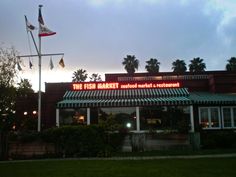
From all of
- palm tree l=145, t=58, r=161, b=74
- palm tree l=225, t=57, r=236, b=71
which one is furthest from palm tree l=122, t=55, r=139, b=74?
palm tree l=225, t=57, r=236, b=71

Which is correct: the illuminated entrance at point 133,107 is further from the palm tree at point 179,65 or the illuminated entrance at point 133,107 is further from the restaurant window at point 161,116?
the palm tree at point 179,65

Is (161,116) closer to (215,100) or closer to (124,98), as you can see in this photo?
(124,98)

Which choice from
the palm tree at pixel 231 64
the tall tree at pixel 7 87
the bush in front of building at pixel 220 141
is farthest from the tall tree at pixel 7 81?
the palm tree at pixel 231 64

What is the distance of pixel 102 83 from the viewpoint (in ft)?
111

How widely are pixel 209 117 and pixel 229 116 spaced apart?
1.83 m

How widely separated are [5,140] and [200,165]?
1203cm

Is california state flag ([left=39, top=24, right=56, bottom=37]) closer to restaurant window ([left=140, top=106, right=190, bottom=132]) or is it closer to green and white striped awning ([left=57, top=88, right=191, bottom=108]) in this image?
green and white striped awning ([left=57, top=88, right=191, bottom=108])

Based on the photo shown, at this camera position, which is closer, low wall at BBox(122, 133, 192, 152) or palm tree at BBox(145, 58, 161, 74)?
low wall at BBox(122, 133, 192, 152)

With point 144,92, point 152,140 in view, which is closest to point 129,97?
point 144,92

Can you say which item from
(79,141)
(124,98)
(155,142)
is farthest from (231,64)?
(79,141)

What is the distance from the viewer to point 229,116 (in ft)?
105

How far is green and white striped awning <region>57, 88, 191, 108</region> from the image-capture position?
2903 cm

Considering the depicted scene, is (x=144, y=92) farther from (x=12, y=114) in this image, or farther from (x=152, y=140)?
(x=12, y=114)

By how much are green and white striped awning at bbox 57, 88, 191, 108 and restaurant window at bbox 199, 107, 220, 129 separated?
91.3 inches
